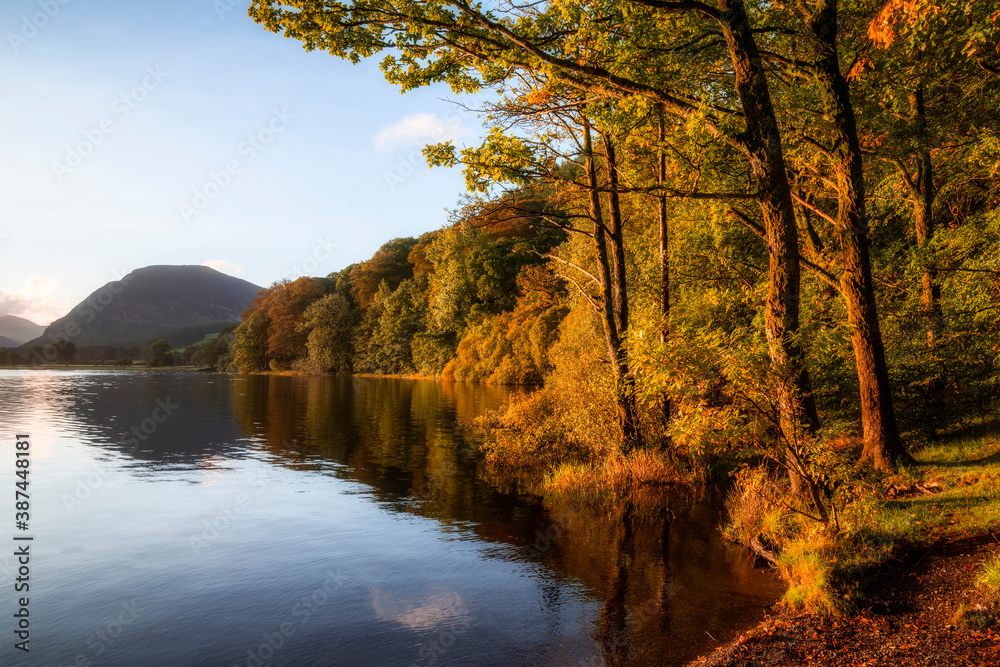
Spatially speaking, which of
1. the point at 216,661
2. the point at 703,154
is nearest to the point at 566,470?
the point at 703,154

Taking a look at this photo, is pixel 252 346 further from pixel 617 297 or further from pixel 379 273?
pixel 617 297

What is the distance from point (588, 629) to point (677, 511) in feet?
20.9

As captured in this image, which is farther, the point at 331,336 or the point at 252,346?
the point at 252,346

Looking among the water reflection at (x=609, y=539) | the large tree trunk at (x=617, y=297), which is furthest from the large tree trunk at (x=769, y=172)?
the large tree trunk at (x=617, y=297)

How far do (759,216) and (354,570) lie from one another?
52.1 ft

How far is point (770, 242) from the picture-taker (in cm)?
879

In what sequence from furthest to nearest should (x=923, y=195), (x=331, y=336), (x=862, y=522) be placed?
(x=331, y=336) → (x=923, y=195) → (x=862, y=522)

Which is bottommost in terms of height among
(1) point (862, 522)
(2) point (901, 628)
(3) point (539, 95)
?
(2) point (901, 628)

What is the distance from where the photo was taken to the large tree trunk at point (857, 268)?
10227mm

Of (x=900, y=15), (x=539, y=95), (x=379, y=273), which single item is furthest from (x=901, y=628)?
(x=379, y=273)

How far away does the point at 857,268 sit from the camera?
34.0 feet

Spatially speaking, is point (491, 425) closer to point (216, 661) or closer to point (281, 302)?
point (216, 661)

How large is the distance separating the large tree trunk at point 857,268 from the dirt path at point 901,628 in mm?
3581

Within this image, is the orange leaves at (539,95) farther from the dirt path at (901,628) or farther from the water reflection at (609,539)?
the dirt path at (901,628)
